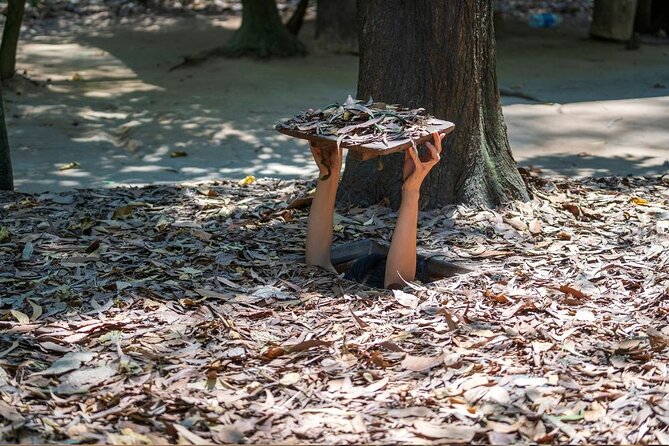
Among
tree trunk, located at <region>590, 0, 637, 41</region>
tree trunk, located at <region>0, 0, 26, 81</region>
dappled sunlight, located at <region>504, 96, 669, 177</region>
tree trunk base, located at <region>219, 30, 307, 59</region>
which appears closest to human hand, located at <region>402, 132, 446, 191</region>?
dappled sunlight, located at <region>504, 96, 669, 177</region>

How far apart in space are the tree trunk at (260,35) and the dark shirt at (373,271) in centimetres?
799

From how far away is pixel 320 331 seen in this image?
4.12 metres

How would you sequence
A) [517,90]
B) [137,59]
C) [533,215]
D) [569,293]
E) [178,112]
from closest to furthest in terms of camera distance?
[569,293] < [533,215] < [178,112] < [517,90] < [137,59]

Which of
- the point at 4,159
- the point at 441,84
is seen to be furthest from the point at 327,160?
the point at 4,159

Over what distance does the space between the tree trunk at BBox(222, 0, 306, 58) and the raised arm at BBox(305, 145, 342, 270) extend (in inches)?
321

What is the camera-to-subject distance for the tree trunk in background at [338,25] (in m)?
13.3

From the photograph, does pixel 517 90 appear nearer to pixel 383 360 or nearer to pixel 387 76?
pixel 387 76

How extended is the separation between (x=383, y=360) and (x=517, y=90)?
7.69 m

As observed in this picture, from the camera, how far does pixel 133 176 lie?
25.3 feet

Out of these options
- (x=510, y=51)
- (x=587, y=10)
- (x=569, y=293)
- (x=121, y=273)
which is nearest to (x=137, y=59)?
(x=510, y=51)

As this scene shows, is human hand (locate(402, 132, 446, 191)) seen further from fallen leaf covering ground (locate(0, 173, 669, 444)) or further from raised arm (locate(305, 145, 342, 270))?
fallen leaf covering ground (locate(0, 173, 669, 444))

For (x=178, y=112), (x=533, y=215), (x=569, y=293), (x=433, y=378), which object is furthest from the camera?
(x=178, y=112)

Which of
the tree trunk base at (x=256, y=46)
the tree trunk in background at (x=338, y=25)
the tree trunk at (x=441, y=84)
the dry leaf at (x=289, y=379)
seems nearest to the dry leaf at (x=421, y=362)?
the dry leaf at (x=289, y=379)

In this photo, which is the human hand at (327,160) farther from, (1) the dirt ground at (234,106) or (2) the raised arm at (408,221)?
(1) the dirt ground at (234,106)
